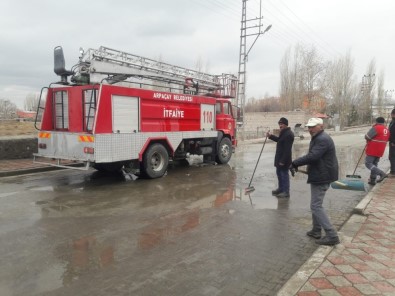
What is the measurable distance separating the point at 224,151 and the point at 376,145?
5.80m

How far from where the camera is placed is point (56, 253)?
14.7ft

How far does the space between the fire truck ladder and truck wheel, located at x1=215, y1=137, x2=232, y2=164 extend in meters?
2.28

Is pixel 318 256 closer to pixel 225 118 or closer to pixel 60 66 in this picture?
pixel 60 66

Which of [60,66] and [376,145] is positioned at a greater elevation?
[60,66]

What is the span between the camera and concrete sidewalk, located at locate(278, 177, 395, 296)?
135 inches

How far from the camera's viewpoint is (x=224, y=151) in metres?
13.5

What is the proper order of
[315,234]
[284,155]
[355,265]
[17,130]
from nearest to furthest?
[355,265], [315,234], [284,155], [17,130]

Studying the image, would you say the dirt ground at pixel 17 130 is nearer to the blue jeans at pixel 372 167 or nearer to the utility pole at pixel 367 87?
the blue jeans at pixel 372 167

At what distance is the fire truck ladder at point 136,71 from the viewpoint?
9.47 metres

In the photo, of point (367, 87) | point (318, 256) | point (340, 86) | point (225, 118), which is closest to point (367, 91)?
point (367, 87)

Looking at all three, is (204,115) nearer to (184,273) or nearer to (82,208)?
(82,208)

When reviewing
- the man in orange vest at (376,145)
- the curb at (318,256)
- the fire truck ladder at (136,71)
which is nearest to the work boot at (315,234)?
the curb at (318,256)

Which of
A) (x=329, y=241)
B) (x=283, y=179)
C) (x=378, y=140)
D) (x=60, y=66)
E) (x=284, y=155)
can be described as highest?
(x=60, y=66)

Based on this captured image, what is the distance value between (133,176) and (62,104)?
9.36ft
